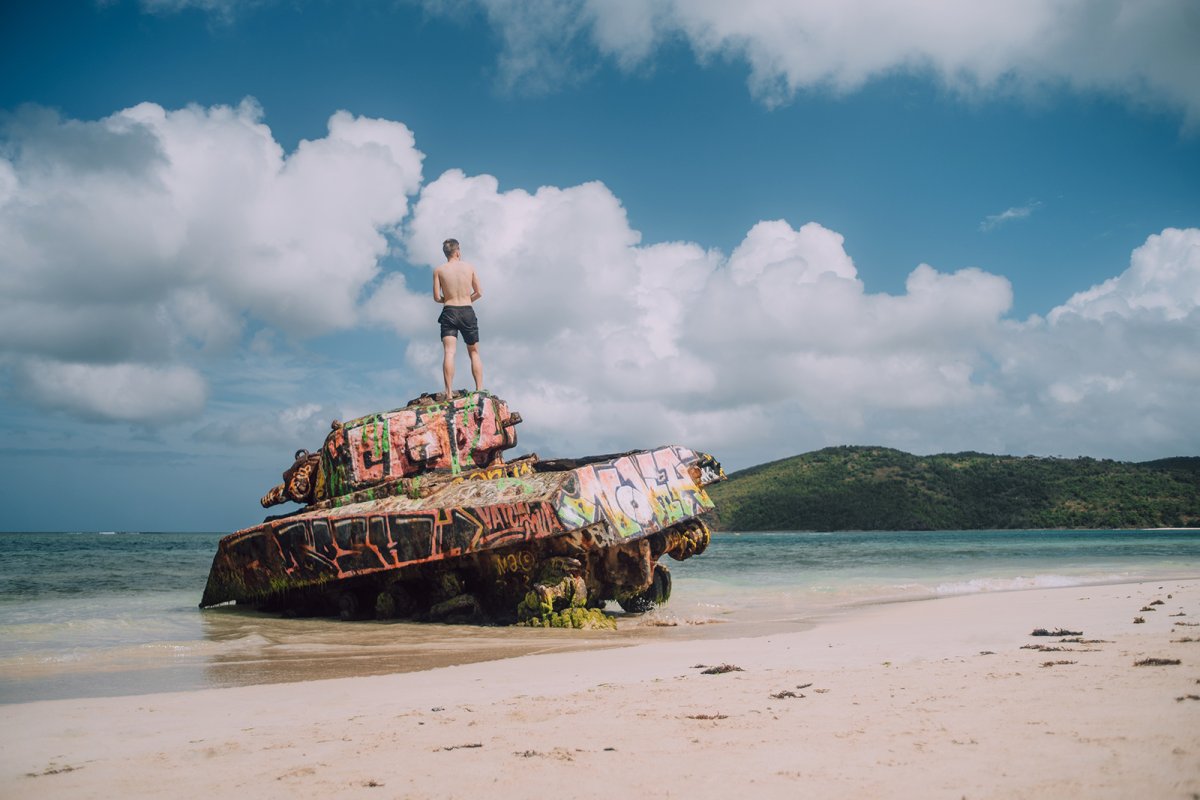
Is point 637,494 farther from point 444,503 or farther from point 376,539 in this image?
point 376,539

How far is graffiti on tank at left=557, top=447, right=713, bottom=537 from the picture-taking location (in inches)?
320

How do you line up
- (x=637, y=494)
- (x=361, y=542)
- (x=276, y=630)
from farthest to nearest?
(x=637, y=494) < (x=361, y=542) < (x=276, y=630)

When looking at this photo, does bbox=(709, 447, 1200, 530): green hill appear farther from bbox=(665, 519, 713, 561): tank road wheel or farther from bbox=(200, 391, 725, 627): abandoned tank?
bbox=(200, 391, 725, 627): abandoned tank

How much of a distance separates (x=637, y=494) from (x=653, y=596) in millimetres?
1888

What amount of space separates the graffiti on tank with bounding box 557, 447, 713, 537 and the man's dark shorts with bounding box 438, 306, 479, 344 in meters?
2.73

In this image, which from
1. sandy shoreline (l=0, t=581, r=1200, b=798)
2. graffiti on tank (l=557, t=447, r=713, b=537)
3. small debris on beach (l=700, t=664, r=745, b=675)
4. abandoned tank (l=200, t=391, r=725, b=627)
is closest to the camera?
sandy shoreline (l=0, t=581, r=1200, b=798)

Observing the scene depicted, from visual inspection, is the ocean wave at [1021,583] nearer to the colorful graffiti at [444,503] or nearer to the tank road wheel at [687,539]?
the tank road wheel at [687,539]

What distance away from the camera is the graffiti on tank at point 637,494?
812 centimetres

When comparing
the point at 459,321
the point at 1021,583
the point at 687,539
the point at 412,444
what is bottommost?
the point at 1021,583

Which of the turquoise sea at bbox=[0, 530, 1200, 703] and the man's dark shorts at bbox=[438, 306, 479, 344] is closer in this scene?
the turquoise sea at bbox=[0, 530, 1200, 703]

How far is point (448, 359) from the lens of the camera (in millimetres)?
10352

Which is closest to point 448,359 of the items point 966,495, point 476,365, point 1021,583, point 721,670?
point 476,365

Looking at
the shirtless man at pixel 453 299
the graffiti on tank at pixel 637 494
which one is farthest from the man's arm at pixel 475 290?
the graffiti on tank at pixel 637 494

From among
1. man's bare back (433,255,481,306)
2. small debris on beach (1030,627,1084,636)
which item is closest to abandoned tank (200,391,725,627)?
man's bare back (433,255,481,306)
